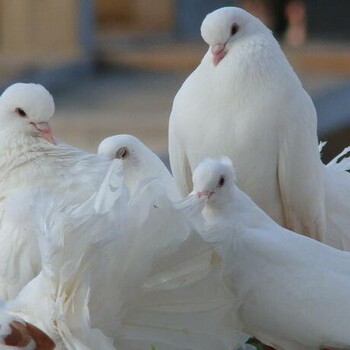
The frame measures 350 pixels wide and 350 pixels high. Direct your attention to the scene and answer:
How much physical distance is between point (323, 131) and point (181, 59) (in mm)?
3903

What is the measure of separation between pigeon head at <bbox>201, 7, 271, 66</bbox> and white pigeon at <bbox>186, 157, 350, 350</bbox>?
3.02 ft

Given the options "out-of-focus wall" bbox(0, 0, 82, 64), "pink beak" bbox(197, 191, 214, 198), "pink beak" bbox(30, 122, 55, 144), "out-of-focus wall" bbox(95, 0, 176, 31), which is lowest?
"out-of-focus wall" bbox(95, 0, 176, 31)

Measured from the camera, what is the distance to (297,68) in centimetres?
1830

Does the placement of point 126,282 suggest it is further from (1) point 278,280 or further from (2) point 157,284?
(1) point 278,280

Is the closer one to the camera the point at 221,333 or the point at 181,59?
the point at 221,333

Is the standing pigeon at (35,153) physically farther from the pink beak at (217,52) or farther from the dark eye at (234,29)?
the dark eye at (234,29)

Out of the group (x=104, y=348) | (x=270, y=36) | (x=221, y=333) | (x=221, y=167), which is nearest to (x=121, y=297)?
(x=104, y=348)

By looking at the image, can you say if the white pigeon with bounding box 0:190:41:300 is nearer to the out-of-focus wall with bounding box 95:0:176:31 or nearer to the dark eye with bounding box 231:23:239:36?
the dark eye with bounding box 231:23:239:36

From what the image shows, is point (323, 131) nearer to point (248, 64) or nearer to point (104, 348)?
point (248, 64)

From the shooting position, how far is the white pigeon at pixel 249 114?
6438 millimetres

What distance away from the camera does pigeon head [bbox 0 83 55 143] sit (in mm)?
6145

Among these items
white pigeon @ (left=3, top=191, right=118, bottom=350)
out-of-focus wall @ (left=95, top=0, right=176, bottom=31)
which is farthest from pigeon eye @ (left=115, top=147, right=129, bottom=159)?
out-of-focus wall @ (left=95, top=0, right=176, bottom=31)

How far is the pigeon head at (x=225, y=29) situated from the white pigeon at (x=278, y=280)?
92 cm

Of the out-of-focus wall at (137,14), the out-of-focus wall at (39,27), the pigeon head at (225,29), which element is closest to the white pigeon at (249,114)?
the pigeon head at (225,29)
